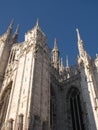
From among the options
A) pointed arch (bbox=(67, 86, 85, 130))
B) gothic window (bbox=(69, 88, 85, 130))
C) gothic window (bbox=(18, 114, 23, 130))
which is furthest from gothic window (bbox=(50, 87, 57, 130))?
gothic window (bbox=(18, 114, 23, 130))

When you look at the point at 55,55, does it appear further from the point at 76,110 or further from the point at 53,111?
the point at 53,111

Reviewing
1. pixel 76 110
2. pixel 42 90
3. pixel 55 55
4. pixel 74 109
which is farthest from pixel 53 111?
pixel 55 55

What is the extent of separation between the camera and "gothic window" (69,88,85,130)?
21.8 meters

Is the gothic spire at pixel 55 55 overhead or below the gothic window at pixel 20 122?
overhead

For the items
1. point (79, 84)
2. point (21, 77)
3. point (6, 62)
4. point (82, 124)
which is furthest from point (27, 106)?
point (6, 62)

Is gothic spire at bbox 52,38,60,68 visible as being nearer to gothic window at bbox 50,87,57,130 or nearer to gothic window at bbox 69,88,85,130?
gothic window at bbox 69,88,85,130

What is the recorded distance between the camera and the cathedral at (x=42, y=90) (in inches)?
594

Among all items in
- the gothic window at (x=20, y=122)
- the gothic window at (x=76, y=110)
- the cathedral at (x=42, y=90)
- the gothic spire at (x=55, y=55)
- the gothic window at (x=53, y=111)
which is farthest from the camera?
the gothic spire at (x=55, y=55)

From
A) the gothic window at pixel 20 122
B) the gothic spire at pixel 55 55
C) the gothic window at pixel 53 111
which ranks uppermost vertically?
the gothic spire at pixel 55 55

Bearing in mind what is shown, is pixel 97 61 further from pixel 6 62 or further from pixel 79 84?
pixel 6 62

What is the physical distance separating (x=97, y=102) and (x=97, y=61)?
7695 mm

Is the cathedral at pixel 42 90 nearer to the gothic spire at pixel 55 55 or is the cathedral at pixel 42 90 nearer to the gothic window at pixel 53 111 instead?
the gothic window at pixel 53 111

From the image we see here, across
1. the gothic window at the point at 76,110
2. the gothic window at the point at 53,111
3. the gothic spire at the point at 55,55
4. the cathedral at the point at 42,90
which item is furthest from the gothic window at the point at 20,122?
the gothic spire at the point at 55,55

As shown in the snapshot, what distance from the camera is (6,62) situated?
2777 centimetres
